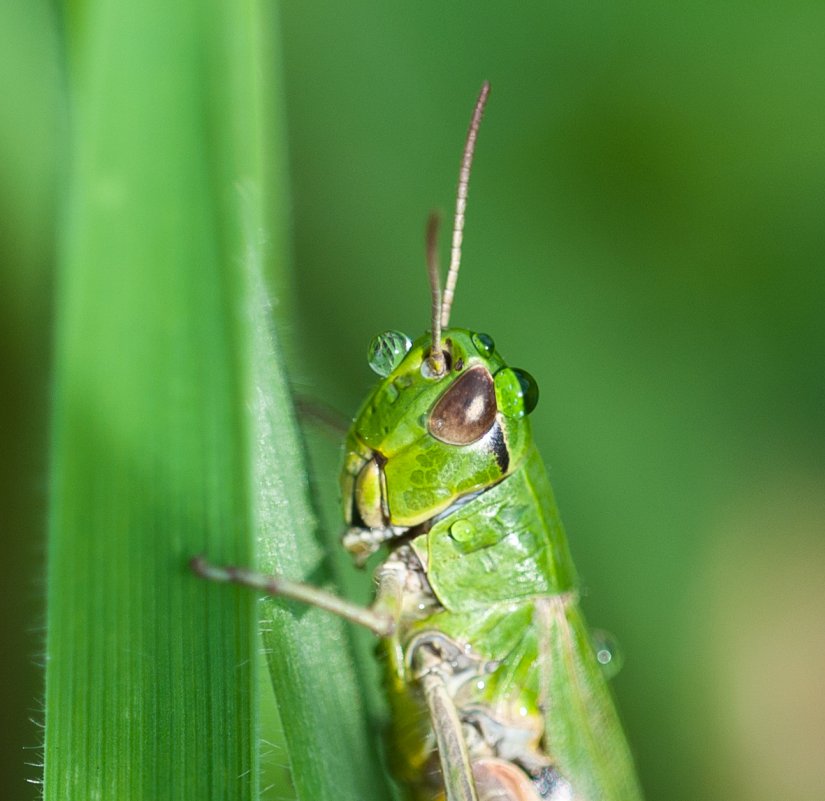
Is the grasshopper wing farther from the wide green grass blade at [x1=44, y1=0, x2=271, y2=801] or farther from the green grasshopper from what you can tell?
the wide green grass blade at [x1=44, y1=0, x2=271, y2=801]

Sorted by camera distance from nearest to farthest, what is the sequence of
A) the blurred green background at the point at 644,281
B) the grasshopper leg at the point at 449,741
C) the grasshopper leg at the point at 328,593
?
the grasshopper leg at the point at 328,593 < the grasshopper leg at the point at 449,741 < the blurred green background at the point at 644,281

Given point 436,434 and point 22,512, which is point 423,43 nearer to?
point 436,434

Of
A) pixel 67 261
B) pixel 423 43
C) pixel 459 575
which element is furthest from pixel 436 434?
pixel 423 43

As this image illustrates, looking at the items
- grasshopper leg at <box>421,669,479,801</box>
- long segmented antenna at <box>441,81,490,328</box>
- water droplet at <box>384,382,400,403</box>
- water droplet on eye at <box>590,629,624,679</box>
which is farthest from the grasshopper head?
water droplet on eye at <box>590,629,624,679</box>

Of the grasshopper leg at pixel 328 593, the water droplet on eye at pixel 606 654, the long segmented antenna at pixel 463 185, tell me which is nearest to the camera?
the grasshopper leg at pixel 328 593

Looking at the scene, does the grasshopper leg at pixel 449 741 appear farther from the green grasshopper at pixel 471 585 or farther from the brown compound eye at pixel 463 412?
the brown compound eye at pixel 463 412

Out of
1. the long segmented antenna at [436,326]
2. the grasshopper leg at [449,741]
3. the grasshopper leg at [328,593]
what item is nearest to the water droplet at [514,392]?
the long segmented antenna at [436,326]
